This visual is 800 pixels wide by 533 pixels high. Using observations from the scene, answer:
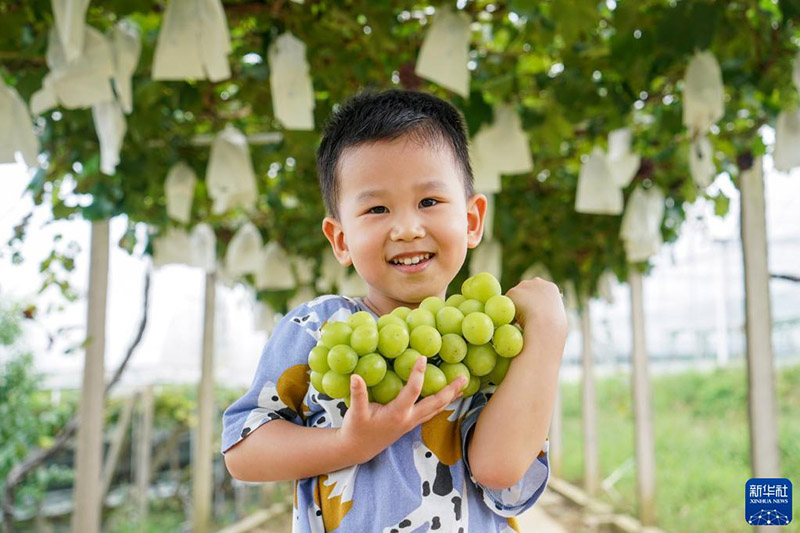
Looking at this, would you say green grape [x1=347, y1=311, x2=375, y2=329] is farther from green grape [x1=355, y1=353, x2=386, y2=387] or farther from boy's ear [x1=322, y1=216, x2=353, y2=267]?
boy's ear [x1=322, y1=216, x2=353, y2=267]

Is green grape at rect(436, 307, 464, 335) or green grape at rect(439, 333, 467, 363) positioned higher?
green grape at rect(436, 307, 464, 335)

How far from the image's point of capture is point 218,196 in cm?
319

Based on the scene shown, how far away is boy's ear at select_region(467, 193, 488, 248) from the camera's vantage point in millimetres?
1181

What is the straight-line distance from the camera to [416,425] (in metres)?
0.92

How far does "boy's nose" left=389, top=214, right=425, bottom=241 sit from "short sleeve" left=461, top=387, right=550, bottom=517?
256 mm

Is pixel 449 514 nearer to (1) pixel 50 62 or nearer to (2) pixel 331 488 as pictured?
(2) pixel 331 488

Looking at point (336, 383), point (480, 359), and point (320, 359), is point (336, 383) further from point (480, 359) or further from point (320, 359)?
point (480, 359)

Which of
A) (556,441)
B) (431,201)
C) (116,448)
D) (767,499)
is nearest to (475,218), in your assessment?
(431,201)

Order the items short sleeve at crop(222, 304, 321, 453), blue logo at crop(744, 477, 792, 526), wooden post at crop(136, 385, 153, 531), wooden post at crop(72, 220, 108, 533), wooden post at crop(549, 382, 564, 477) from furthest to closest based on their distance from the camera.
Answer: wooden post at crop(549, 382, 564, 477) < wooden post at crop(136, 385, 153, 531) < wooden post at crop(72, 220, 108, 533) < blue logo at crop(744, 477, 792, 526) < short sleeve at crop(222, 304, 321, 453)

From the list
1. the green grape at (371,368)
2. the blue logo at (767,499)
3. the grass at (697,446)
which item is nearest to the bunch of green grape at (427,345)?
the green grape at (371,368)

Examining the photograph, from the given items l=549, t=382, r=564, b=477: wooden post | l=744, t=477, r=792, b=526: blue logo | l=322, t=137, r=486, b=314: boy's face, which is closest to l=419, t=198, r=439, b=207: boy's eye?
l=322, t=137, r=486, b=314: boy's face

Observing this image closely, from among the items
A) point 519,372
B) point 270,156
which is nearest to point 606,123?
point 270,156

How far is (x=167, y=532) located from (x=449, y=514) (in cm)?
590

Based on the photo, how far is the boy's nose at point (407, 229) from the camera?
1000 mm
